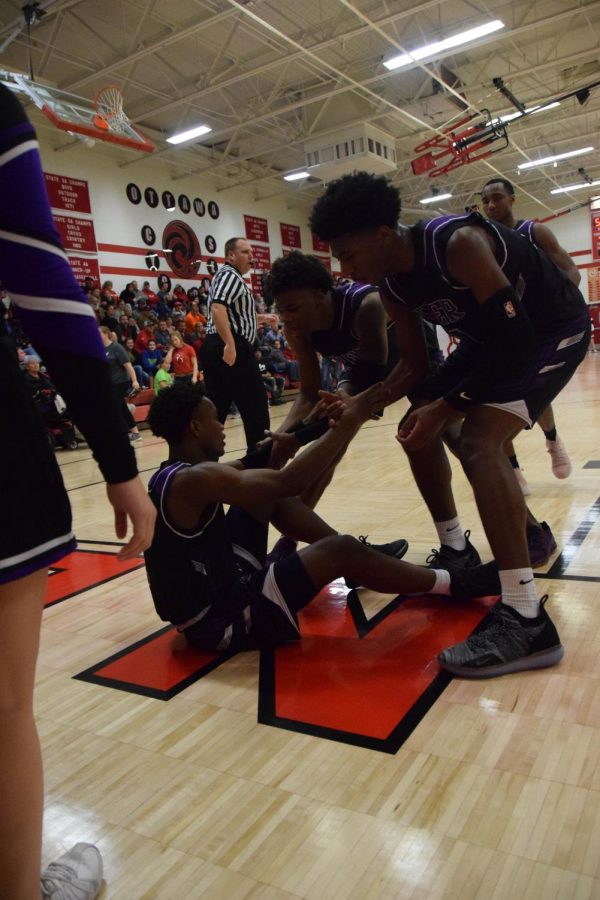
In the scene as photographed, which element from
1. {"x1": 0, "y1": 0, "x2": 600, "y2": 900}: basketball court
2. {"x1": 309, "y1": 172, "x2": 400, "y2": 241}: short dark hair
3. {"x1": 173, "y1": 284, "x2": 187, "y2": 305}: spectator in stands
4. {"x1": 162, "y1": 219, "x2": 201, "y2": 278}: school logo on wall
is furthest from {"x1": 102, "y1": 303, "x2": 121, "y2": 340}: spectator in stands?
{"x1": 309, "y1": 172, "x2": 400, "y2": 241}: short dark hair

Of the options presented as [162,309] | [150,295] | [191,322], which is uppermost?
[150,295]

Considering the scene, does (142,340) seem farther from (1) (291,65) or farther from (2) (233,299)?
(2) (233,299)

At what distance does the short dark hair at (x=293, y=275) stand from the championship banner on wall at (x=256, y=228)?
51.3 ft

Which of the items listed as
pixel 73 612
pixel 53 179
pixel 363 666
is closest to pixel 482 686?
pixel 363 666

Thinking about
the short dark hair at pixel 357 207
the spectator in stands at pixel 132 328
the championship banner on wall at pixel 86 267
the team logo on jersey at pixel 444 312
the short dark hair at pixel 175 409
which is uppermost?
the championship banner on wall at pixel 86 267

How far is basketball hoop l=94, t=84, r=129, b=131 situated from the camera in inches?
334

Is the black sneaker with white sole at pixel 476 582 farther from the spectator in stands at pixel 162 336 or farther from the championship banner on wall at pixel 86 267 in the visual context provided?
the championship banner on wall at pixel 86 267

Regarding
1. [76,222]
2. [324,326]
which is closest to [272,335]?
[76,222]

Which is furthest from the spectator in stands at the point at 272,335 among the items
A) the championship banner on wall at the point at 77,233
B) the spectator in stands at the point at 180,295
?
the championship banner on wall at the point at 77,233

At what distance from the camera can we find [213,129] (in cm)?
1331

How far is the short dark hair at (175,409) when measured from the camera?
6.46 ft

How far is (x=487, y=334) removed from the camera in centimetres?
187

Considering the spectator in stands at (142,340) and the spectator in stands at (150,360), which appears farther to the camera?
the spectator in stands at (142,340)

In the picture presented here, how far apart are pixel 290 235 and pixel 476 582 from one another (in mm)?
18118
